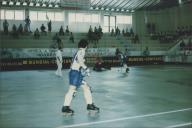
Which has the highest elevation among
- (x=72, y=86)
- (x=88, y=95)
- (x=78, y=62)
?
(x=78, y=62)

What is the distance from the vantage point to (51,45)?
42.2 metres

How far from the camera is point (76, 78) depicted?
10.8 meters

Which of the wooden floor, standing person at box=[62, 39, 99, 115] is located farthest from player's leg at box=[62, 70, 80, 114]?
the wooden floor

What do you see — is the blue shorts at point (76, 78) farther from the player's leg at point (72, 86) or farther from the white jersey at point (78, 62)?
the white jersey at point (78, 62)

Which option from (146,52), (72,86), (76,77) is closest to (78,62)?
(76,77)

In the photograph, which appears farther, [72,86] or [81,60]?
[81,60]

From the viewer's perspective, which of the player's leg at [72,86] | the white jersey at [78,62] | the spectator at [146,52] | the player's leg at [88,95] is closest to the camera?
the player's leg at [72,86]

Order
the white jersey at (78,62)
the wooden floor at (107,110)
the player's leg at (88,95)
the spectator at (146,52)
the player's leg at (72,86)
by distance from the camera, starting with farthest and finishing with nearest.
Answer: the spectator at (146,52) → the player's leg at (88,95) → the white jersey at (78,62) → the player's leg at (72,86) → the wooden floor at (107,110)

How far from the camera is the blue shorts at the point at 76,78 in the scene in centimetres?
1074

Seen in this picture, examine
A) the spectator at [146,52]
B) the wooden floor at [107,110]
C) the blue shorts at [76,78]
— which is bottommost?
the wooden floor at [107,110]

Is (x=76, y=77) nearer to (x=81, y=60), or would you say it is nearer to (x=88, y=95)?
(x=81, y=60)

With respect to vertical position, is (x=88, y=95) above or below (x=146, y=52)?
below

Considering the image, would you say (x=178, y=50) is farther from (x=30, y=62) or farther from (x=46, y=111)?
(x=46, y=111)

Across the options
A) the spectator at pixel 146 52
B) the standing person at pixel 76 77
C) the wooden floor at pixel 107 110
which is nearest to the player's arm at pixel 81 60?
the standing person at pixel 76 77
